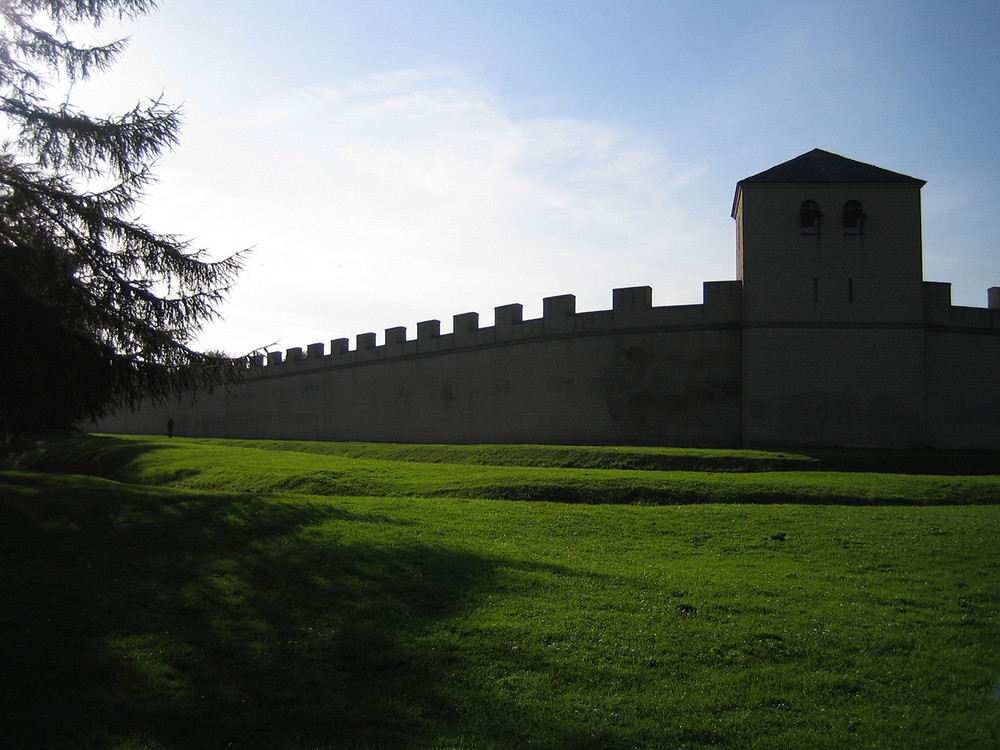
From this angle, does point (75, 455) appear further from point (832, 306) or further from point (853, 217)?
point (853, 217)

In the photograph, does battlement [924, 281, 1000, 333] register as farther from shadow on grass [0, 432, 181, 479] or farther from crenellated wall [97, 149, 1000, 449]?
shadow on grass [0, 432, 181, 479]

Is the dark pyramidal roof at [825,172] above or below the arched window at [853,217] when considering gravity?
above

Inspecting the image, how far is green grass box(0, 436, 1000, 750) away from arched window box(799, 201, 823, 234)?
14727mm

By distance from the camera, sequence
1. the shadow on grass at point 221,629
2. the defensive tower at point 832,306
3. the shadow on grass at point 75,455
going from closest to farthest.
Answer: the shadow on grass at point 221,629 < the defensive tower at point 832,306 < the shadow on grass at point 75,455

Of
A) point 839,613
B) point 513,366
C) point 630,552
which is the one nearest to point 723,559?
point 630,552

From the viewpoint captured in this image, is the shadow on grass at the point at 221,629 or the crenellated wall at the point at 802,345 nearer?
the shadow on grass at the point at 221,629

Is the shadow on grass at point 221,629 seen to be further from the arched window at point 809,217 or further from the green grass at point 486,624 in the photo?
the arched window at point 809,217

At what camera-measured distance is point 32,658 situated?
661 centimetres

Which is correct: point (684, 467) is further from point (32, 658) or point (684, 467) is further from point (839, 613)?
point (32, 658)

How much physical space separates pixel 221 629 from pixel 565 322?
2311cm

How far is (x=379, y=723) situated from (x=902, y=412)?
23.8m

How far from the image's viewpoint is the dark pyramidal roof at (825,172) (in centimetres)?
2630

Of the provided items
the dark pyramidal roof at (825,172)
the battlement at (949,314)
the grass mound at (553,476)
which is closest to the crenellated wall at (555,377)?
the grass mound at (553,476)

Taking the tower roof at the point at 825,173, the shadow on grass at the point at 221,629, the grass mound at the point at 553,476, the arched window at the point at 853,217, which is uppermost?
the tower roof at the point at 825,173
